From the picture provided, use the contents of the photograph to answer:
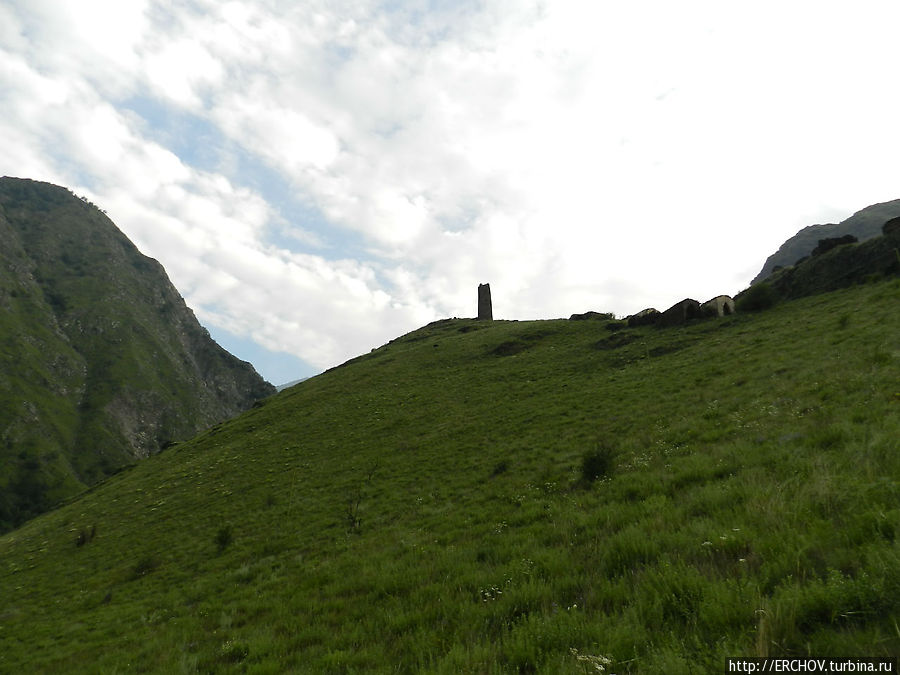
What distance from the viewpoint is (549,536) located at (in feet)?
31.0

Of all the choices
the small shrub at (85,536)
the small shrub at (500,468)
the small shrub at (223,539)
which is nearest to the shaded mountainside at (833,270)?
the small shrub at (500,468)

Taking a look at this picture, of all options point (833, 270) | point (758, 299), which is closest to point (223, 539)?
point (758, 299)

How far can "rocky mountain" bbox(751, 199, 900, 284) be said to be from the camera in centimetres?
13525

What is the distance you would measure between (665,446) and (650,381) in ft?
42.4

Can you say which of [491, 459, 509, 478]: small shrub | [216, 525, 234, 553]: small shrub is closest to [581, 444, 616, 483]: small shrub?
[491, 459, 509, 478]: small shrub

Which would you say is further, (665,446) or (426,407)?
(426,407)

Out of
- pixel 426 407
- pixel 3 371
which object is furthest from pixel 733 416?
pixel 3 371

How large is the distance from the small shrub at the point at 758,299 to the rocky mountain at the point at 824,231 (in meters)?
119

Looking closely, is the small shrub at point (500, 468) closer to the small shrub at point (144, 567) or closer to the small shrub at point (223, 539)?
A: the small shrub at point (223, 539)

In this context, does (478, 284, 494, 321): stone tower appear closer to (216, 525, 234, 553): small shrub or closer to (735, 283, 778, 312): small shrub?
(735, 283, 778, 312): small shrub

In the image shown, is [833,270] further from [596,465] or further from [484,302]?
[484,302]

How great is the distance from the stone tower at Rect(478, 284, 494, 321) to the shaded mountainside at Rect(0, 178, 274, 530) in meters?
99.3

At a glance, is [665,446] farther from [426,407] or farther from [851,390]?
[426,407]

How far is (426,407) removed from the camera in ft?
123
